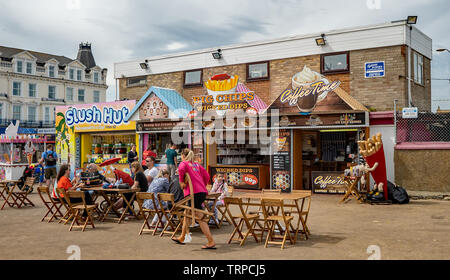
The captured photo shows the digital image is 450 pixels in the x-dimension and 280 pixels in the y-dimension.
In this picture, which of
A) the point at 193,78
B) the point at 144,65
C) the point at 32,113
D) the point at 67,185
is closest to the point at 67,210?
the point at 67,185

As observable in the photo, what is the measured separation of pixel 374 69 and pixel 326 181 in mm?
4862

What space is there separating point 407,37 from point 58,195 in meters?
13.3

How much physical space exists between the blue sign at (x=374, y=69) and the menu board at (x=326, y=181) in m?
4.25

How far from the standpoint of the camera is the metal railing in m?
14.0

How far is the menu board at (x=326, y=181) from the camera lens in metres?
15.1

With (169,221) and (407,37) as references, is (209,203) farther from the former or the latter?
(407,37)

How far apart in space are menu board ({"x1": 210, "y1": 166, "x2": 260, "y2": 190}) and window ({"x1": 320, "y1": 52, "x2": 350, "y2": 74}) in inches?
201

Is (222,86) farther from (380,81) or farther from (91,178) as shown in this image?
(91,178)

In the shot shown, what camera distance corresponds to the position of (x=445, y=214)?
34.7ft

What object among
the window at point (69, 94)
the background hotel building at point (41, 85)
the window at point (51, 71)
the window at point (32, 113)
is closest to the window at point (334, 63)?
the background hotel building at point (41, 85)

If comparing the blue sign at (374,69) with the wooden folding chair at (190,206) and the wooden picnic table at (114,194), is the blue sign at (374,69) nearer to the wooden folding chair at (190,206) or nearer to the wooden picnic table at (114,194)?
the wooden picnic table at (114,194)

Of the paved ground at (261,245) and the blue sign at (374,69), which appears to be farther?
the blue sign at (374,69)

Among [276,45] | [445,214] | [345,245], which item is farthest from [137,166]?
[276,45]

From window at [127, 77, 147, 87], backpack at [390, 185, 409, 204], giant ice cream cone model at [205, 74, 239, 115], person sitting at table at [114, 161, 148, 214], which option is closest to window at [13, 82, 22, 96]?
window at [127, 77, 147, 87]
